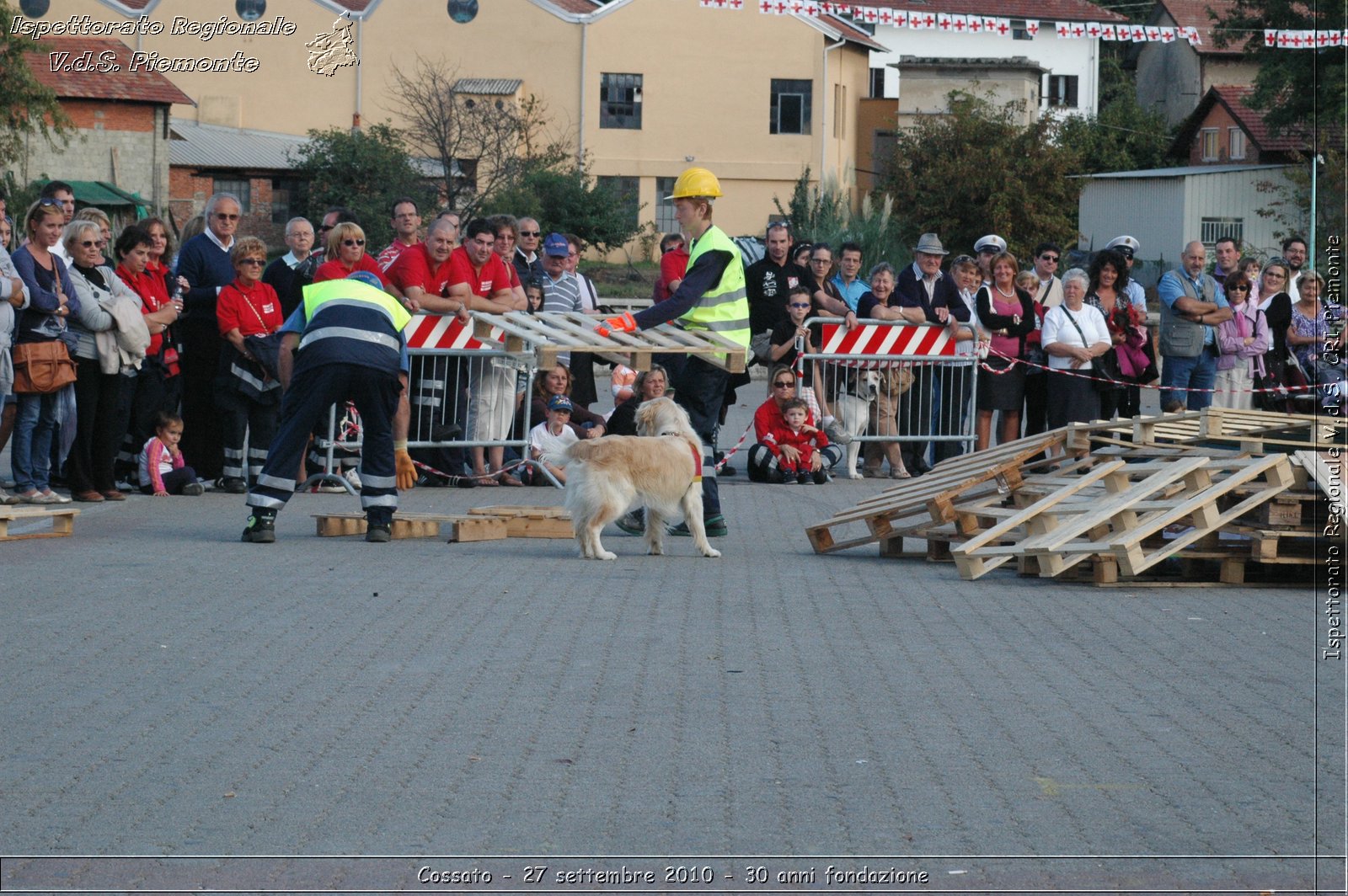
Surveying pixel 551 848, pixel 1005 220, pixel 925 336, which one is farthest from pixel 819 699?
pixel 1005 220

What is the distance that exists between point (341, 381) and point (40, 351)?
248 centimetres

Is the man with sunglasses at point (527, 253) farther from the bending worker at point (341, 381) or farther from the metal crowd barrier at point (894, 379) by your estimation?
the bending worker at point (341, 381)

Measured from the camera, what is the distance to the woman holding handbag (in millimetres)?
11852

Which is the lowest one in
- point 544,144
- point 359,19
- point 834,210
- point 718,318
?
point 718,318

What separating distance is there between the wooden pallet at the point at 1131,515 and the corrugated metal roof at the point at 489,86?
51.3 metres

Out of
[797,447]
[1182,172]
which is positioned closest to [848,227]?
[1182,172]

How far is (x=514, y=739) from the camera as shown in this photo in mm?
6168

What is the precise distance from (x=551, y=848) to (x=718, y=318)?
23.6 feet

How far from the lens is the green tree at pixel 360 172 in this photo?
52062 millimetres

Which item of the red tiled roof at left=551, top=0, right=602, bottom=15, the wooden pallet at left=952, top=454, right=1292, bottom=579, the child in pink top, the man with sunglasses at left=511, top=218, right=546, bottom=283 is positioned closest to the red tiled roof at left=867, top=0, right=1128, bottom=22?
the red tiled roof at left=551, top=0, right=602, bottom=15

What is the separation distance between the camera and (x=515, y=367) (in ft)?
50.4

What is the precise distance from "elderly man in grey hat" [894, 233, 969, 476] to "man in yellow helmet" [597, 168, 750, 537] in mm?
5457

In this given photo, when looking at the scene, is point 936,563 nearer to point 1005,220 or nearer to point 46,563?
point 46,563

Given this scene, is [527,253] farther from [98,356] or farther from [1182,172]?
[1182,172]
